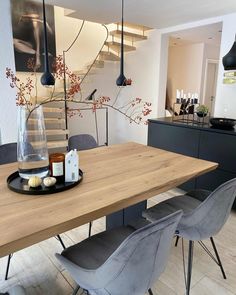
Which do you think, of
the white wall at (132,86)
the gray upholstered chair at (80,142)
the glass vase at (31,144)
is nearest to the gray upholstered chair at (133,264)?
the glass vase at (31,144)

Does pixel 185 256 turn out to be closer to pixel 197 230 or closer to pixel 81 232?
pixel 197 230

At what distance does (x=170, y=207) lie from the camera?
172 cm

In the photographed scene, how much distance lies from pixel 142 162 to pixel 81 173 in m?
0.51

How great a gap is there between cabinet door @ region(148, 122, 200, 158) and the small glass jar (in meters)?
1.87

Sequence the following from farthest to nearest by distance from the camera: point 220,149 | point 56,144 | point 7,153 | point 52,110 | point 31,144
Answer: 1. point 52,110
2. point 56,144
3. point 220,149
4. point 7,153
5. point 31,144

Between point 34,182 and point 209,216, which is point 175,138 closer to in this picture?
point 209,216

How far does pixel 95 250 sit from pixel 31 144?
2.28 ft

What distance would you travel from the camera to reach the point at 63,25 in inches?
193

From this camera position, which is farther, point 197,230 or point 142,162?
point 142,162

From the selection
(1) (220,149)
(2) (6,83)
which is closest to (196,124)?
(1) (220,149)

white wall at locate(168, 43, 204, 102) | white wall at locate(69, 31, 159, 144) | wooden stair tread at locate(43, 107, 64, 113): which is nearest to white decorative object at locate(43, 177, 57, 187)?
wooden stair tread at locate(43, 107, 64, 113)

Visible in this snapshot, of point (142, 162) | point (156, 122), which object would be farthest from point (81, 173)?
point (156, 122)

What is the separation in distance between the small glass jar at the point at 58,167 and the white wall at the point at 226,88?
3213 mm

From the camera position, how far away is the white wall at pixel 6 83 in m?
3.16
